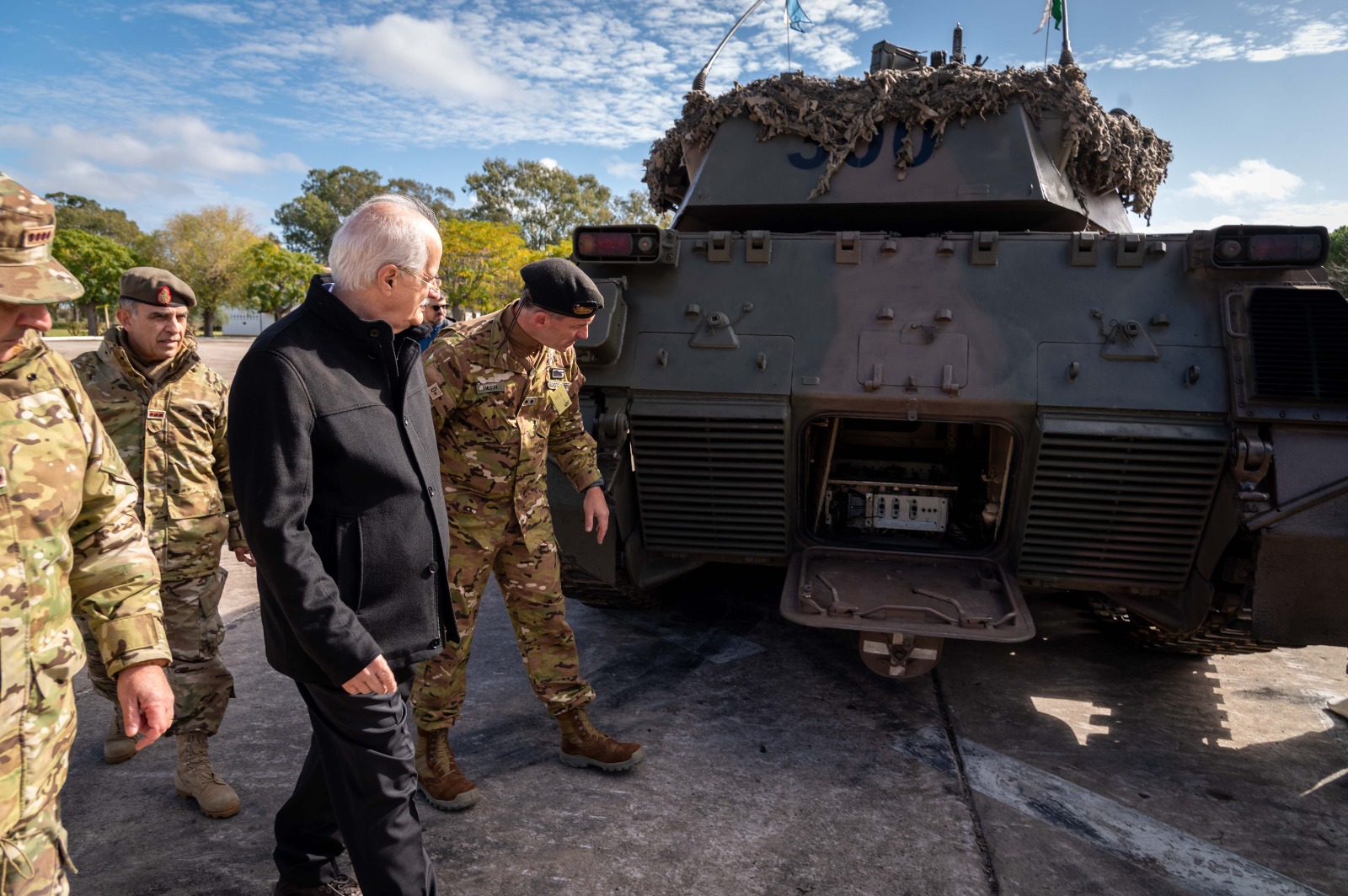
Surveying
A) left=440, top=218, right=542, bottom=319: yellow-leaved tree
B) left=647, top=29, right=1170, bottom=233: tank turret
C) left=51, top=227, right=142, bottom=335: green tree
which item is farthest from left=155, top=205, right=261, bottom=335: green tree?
left=647, top=29, right=1170, bottom=233: tank turret

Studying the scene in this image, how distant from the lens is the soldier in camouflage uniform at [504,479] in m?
2.88

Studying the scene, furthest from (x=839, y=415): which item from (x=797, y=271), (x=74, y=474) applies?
(x=74, y=474)

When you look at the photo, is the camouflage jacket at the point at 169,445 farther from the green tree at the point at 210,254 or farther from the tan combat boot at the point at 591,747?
the green tree at the point at 210,254

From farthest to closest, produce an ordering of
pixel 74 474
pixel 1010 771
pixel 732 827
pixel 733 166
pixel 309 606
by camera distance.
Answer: pixel 733 166 < pixel 1010 771 < pixel 732 827 < pixel 309 606 < pixel 74 474

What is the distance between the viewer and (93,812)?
296 cm

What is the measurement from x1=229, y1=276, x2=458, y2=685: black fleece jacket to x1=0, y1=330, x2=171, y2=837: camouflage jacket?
0.76 feet

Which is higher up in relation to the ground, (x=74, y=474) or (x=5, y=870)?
(x=74, y=474)

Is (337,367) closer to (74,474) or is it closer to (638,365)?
(74,474)

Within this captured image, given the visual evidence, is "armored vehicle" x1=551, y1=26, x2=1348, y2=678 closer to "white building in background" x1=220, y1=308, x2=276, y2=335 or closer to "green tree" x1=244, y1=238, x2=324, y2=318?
"green tree" x1=244, y1=238, x2=324, y2=318

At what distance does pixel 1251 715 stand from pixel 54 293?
14.8 feet

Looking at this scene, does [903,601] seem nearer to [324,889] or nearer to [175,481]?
[324,889]

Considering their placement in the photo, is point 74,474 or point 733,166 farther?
point 733,166

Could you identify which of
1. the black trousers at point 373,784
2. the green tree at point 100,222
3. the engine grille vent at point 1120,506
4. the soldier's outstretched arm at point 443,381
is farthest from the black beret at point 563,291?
the green tree at point 100,222

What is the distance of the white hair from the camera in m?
2.02
